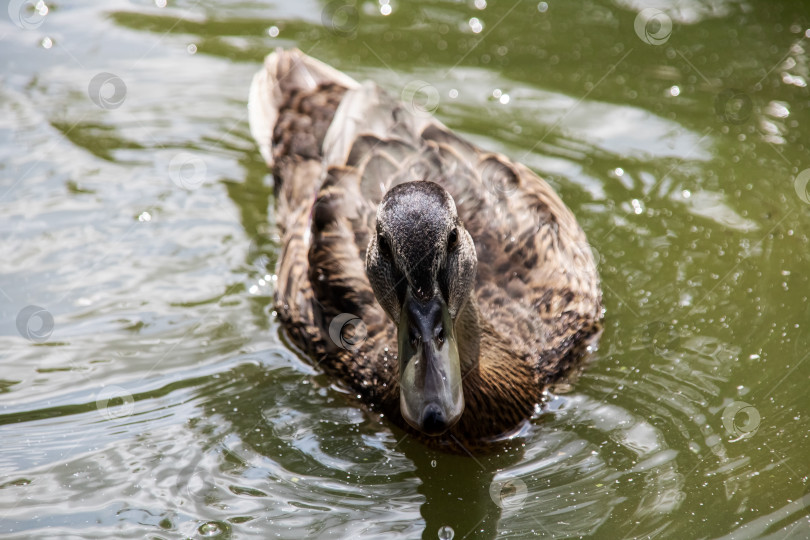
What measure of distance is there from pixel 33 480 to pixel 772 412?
12.1 ft

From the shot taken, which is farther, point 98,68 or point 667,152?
point 98,68

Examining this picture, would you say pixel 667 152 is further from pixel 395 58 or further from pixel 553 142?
pixel 395 58

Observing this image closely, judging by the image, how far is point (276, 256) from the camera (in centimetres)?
642

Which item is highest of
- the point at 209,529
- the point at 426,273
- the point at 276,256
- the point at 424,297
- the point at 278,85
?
the point at 278,85

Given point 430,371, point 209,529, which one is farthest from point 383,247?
point 209,529

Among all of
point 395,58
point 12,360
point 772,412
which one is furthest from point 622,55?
point 12,360

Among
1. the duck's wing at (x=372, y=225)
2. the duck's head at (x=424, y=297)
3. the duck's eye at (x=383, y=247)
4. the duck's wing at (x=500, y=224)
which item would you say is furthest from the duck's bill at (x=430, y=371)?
the duck's wing at (x=500, y=224)

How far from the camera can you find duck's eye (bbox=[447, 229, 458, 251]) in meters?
4.37

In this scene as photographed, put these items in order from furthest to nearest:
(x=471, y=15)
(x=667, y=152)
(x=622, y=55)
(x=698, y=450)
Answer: (x=471, y=15) → (x=622, y=55) → (x=667, y=152) → (x=698, y=450)

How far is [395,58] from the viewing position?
8.04 m

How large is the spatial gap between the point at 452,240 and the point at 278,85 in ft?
9.98

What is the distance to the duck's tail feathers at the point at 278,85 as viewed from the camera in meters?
6.88

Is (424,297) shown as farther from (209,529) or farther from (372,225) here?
(209,529)

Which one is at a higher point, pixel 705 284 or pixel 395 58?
pixel 395 58
